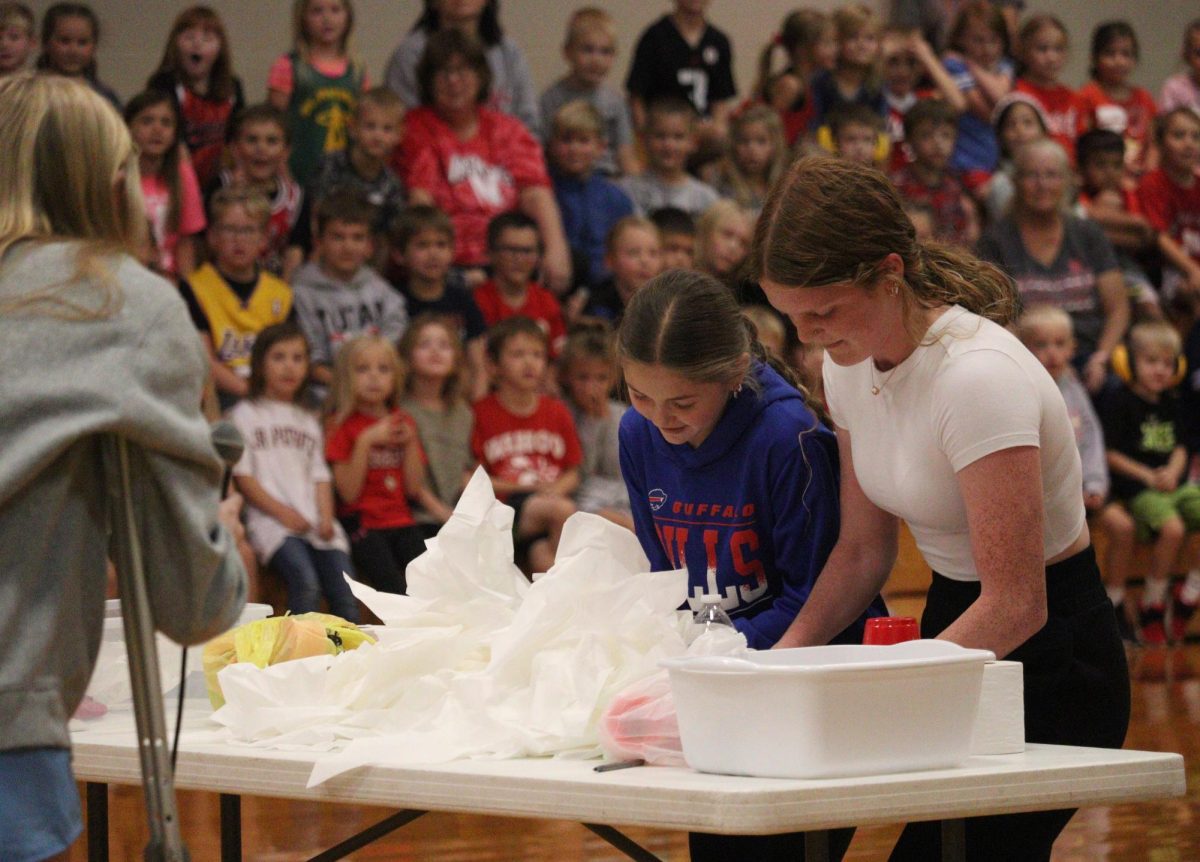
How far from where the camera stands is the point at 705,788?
68.7 inches

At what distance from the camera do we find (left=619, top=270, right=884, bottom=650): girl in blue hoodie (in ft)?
7.99

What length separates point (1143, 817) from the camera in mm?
4133

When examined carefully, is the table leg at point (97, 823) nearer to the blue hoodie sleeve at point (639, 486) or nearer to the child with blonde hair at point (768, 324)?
the blue hoodie sleeve at point (639, 486)

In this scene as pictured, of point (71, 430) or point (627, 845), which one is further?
point (627, 845)

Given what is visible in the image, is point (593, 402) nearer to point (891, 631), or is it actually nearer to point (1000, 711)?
point (891, 631)

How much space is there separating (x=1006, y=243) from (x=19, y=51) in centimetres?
427

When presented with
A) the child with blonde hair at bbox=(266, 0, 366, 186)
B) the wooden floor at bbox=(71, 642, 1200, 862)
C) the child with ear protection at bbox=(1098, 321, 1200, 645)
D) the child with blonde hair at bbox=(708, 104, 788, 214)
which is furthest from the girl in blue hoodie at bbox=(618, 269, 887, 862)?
the child with blonde hair at bbox=(708, 104, 788, 214)

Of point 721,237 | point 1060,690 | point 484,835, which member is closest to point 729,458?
point 1060,690

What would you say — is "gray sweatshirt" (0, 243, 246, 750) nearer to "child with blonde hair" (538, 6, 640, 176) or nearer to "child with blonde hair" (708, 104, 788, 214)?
"child with blonde hair" (538, 6, 640, 176)

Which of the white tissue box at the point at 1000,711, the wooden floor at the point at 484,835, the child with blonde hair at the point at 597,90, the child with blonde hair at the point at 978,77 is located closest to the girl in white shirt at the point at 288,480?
the wooden floor at the point at 484,835

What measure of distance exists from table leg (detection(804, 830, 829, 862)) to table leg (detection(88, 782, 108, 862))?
4.00 ft

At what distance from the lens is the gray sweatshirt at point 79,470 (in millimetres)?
1518

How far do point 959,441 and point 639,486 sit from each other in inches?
27.8

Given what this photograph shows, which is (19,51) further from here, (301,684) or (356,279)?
(301,684)
